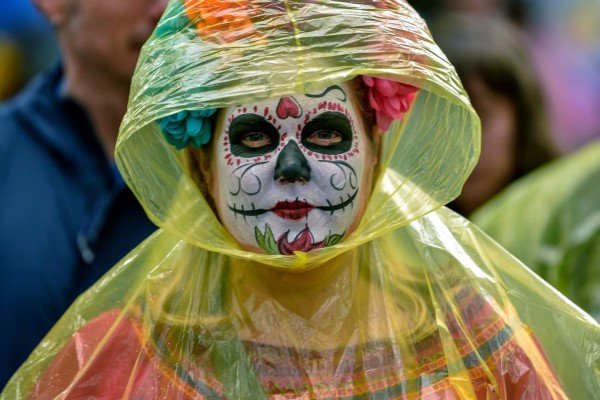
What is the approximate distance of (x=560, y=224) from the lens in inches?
148

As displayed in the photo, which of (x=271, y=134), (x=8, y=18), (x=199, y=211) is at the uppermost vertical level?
(x=271, y=134)

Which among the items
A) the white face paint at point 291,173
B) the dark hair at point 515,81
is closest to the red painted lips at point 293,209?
the white face paint at point 291,173

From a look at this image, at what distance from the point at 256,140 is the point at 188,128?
0.15m

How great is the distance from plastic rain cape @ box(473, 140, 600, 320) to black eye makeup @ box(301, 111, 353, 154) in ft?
3.50

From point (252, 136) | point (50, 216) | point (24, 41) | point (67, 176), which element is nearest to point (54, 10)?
point (67, 176)

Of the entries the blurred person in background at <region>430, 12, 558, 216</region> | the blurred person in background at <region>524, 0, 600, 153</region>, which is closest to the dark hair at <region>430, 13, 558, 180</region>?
the blurred person in background at <region>430, 12, 558, 216</region>

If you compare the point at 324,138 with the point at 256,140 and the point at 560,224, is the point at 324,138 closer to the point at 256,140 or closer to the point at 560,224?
the point at 256,140

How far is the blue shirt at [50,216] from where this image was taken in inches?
138

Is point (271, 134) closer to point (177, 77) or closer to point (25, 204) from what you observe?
point (177, 77)

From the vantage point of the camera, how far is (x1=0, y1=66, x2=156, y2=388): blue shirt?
3.50 metres

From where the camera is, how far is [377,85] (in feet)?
8.89

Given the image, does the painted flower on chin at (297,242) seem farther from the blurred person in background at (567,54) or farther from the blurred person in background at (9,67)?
the blurred person in background at (9,67)

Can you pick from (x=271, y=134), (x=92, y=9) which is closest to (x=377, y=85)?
(x=271, y=134)

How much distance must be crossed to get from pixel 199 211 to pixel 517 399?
763 mm
